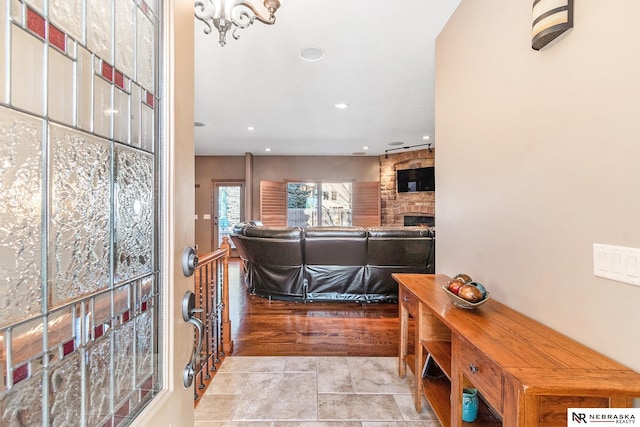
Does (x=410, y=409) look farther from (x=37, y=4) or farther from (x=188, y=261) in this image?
(x=37, y=4)

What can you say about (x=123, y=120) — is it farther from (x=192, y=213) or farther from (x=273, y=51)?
(x=273, y=51)

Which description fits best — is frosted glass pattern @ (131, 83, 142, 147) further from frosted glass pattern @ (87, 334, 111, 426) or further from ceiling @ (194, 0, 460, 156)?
ceiling @ (194, 0, 460, 156)

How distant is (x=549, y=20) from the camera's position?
1.16m

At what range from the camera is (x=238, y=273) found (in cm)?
570

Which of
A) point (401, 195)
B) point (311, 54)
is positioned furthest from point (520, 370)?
point (401, 195)

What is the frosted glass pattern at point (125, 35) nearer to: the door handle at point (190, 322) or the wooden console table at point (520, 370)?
the door handle at point (190, 322)

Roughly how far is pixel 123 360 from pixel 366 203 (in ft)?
24.1

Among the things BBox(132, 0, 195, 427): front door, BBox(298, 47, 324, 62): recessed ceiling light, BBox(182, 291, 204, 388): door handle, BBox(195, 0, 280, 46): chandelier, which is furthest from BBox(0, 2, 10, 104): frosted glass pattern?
BBox(298, 47, 324, 62): recessed ceiling light

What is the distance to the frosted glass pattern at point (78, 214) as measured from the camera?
18.3 inches

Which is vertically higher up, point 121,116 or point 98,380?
point 121,116

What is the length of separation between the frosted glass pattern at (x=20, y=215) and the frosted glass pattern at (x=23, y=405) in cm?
10

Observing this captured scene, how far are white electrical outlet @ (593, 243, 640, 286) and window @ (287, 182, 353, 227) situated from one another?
687 cm

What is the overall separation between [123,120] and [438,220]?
89.1 inches

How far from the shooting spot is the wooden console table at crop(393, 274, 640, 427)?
836 mm
